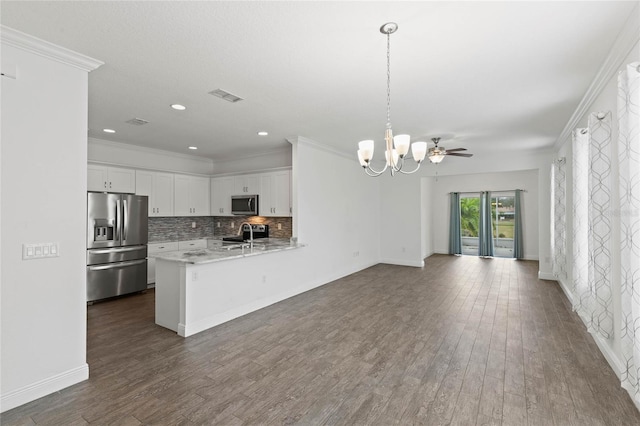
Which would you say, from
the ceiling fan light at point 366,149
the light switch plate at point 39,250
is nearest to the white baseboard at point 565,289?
the ceiling fan light at point 366,149

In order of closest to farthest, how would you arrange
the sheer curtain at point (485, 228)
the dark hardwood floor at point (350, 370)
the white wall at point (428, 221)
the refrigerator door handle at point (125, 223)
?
1. the dark hardwood floor at point (350, 370)
2. the refrigerator door handle at point (125, 223)
3. the white wall at point (428, 221)
4. the sheer curtain at point (485, 228)

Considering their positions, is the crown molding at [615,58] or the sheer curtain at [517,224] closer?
the crown molding at [615,58]

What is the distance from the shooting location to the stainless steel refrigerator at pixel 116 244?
15.4ft

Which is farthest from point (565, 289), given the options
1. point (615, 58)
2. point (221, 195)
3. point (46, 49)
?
point (46, 49)

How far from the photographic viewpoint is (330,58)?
2521mm

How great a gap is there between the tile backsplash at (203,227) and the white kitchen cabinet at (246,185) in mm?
690

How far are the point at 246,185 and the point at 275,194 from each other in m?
0.83

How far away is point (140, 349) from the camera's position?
3.16 metres

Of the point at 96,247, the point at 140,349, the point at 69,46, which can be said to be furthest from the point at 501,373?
the point at 96,247

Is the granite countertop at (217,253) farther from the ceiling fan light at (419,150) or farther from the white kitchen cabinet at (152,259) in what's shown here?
the ceiling fan light at (419,150)

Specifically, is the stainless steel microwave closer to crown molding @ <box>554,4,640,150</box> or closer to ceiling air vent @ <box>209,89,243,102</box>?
ceiling air vent @ <box>209,89,243,102</box>

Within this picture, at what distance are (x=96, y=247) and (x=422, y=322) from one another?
5008 millimetres

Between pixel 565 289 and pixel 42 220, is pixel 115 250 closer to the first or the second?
pixel 42 220

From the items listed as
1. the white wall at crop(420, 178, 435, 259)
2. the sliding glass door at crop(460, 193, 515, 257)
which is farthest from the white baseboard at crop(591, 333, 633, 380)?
the sliding glass door at crop(460, 193, 515, 257)
